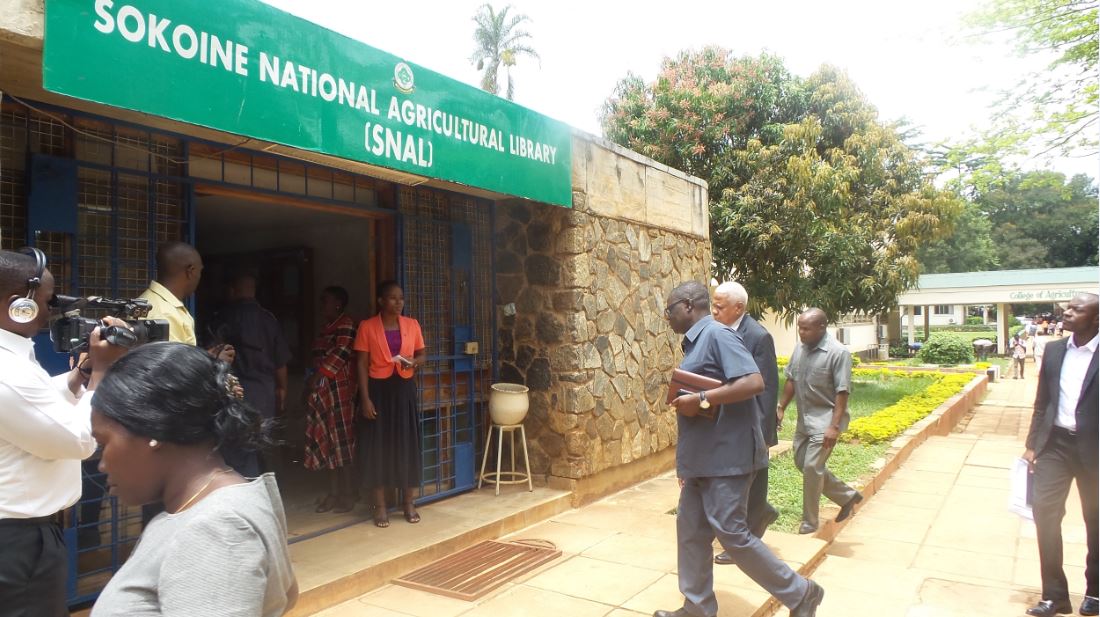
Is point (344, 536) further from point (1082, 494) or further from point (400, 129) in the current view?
point (1082, 494)

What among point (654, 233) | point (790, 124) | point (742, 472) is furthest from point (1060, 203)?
point (742, 472)

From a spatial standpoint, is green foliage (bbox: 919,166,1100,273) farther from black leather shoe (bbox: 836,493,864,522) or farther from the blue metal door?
the blue metal door

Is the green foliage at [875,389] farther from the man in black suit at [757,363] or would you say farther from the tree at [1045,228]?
the tree at [1045,228]

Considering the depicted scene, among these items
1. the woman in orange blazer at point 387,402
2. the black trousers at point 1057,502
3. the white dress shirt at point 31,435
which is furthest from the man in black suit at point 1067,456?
the white dress shirt at point 31,435

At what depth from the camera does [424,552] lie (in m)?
4.45

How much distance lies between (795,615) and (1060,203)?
180ft

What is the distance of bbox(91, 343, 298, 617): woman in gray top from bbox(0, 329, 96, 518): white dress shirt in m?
0.77

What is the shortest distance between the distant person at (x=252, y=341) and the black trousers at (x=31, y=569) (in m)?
2.03

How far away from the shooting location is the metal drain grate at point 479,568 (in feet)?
13.4

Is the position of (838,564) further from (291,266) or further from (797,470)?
(291,266)

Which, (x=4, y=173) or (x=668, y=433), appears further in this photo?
(x=668, y=433)

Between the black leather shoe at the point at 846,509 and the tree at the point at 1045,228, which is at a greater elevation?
the tree at the point at 1045,228

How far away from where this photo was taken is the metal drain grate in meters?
4.09

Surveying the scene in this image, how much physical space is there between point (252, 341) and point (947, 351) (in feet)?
71.3
